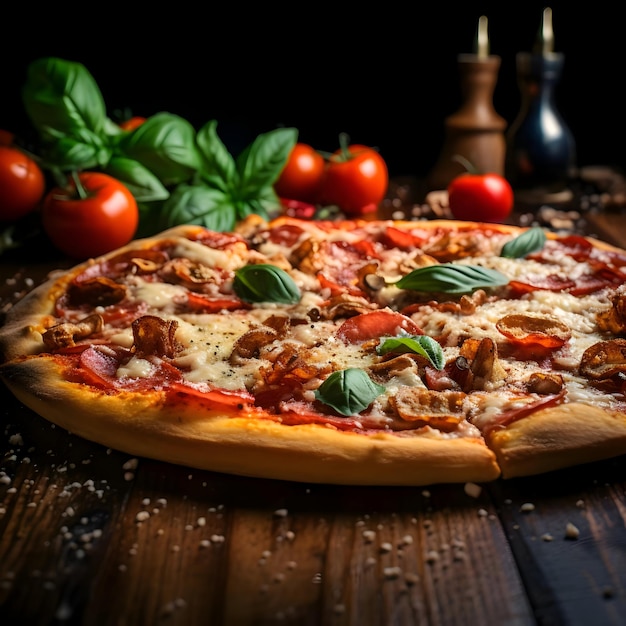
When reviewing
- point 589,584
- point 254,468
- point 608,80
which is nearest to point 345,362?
point 254,468

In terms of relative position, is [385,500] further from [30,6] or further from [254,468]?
[30,6]

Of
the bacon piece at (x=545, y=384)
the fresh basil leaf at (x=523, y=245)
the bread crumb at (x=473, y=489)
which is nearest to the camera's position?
the bread crumb at (x=473, y=489)

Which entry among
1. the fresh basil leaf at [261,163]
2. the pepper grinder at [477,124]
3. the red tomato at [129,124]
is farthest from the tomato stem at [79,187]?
the pepper grinder at [477,124]

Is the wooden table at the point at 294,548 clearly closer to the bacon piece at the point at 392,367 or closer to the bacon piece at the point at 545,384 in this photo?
the bacon piece at the point at 545,384

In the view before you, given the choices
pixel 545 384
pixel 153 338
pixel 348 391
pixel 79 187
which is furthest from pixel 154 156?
pixel 545 384

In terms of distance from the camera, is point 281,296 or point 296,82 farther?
point 296,82
